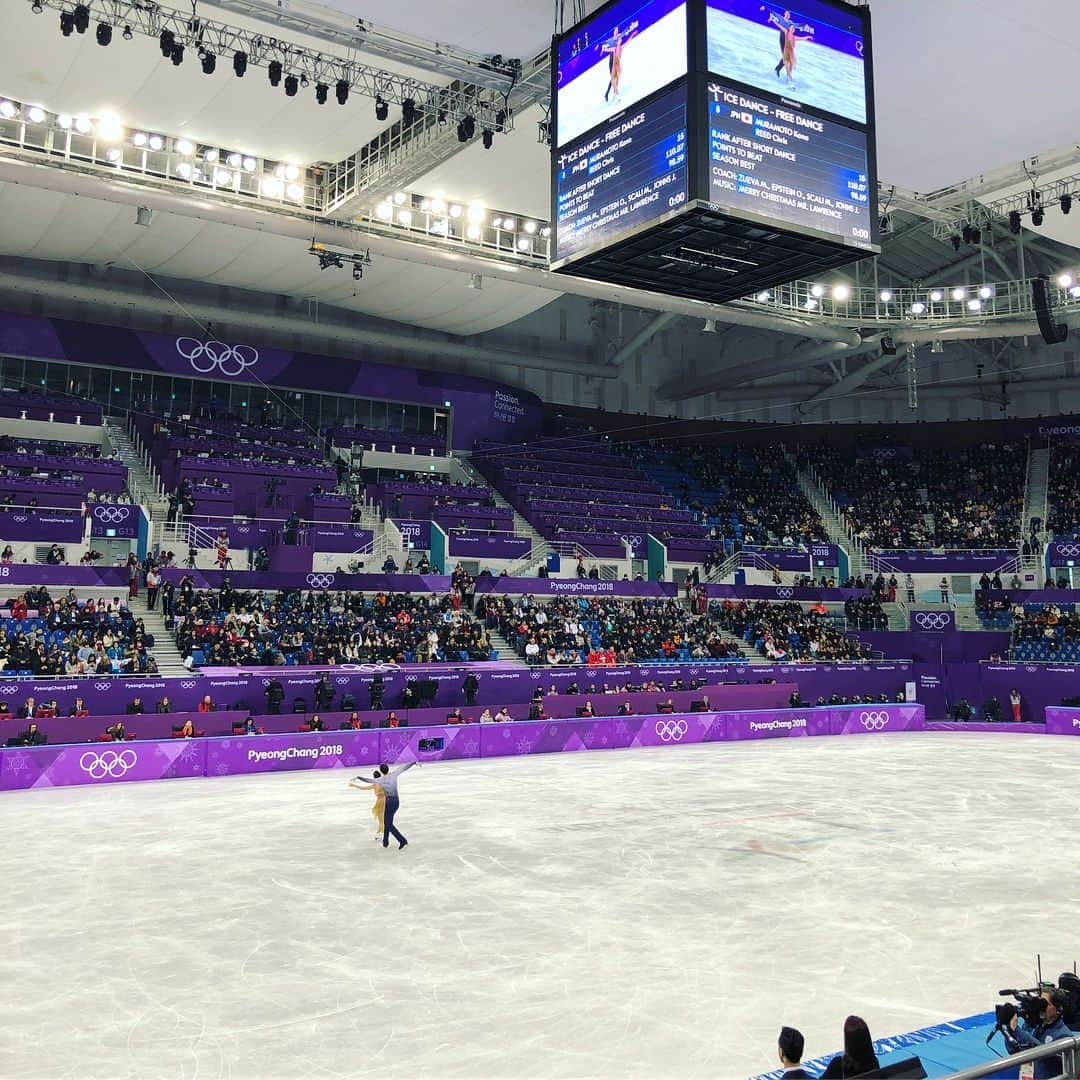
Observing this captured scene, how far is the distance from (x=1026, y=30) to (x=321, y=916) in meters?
18.0

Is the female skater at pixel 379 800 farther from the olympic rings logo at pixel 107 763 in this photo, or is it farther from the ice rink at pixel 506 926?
the olympic rings logo at pixel 107 763

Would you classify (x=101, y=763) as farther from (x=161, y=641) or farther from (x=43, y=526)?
(x=43, y=526)

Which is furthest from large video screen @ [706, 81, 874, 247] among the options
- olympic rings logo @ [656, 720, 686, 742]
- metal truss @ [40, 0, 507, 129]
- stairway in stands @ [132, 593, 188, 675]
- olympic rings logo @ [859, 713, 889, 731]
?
olympic rings logo @ [859, 713, 889, 731]

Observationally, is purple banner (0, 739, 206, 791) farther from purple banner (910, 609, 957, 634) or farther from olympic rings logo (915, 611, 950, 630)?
olympic rings logo (915, 611, 950, 630)

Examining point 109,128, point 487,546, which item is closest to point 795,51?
point 109,128

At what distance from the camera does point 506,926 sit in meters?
11.0

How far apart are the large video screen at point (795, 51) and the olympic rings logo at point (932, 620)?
30215mm

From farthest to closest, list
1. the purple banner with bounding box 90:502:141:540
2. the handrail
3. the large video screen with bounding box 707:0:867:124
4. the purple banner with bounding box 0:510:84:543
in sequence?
the purple banner with bounding box 90:502:141:540 → the purple banner with bounding box 0:510:84:543 → the large video screen with bounding box 707:0:867:124 → the handrail

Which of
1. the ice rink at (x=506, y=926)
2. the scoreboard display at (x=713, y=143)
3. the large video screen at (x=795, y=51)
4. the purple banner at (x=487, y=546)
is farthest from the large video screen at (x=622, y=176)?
the purple banner at (x=487, y=546)

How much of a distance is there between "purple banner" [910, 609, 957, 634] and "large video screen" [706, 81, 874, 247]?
29.4 metres

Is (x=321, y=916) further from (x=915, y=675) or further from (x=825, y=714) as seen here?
(x=915, y=675)

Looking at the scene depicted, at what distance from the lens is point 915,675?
37844mm

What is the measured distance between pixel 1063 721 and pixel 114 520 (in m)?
30.8

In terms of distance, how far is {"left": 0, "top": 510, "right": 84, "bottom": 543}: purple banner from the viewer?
93.7ft
